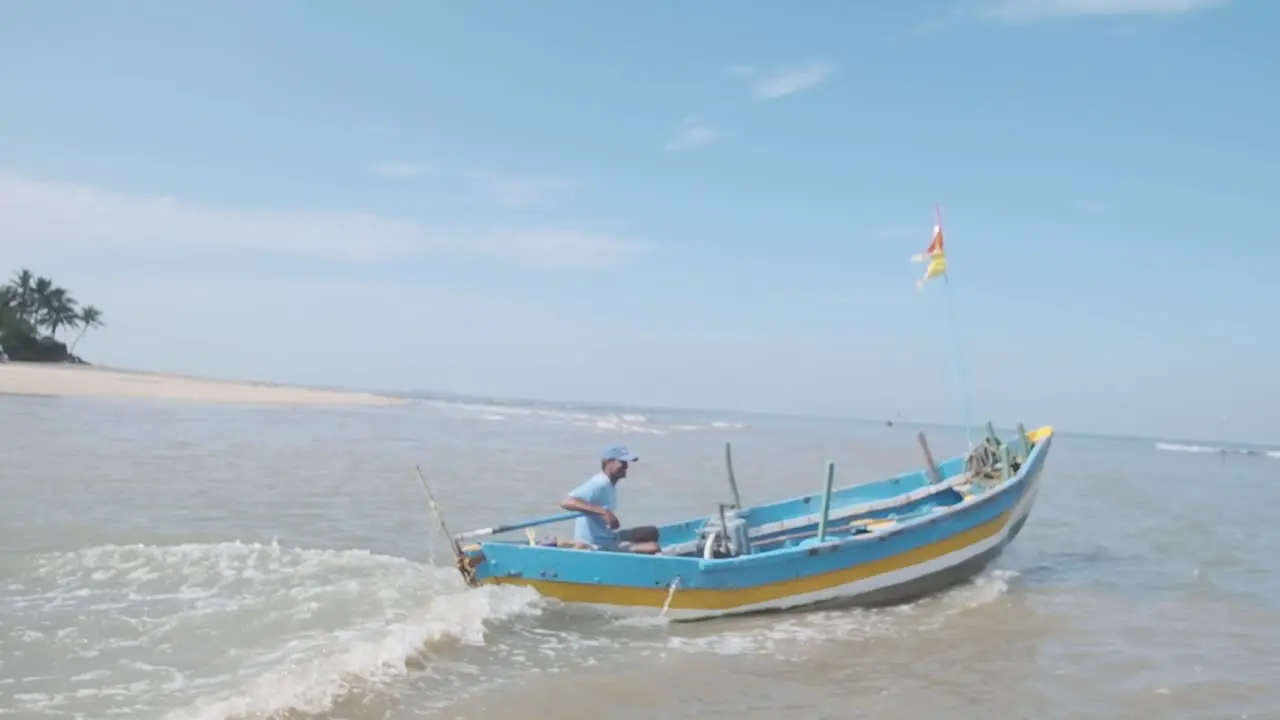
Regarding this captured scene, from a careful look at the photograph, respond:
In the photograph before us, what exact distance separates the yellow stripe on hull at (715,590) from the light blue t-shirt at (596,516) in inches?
23.5

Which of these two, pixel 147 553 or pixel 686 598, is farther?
pixel 147 553

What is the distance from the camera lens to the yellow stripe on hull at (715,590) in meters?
9.10

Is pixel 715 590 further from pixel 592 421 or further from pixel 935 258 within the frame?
pixel 592 421

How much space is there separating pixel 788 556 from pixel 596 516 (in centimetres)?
208

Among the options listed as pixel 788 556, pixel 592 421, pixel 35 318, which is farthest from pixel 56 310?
pixel 788 556

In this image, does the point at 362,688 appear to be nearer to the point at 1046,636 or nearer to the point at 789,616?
the point at 789,616

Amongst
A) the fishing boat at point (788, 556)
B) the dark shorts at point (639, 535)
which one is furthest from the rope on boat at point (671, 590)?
the dark shorts at point (639, 535)

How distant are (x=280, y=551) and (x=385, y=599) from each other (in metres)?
2.33

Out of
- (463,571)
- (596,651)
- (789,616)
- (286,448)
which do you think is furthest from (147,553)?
(286,448)

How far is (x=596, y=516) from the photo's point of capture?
9.45 m

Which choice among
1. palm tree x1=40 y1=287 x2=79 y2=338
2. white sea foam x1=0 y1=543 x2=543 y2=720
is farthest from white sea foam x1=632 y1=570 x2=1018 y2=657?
palm tree x1=40 y1=287 x2=79 y2=338

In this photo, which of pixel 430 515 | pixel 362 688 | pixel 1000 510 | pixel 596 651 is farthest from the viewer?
pixel 430 515

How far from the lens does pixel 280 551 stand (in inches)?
414

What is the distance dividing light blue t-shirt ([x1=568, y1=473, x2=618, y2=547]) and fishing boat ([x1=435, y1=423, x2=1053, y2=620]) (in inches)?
11.3
